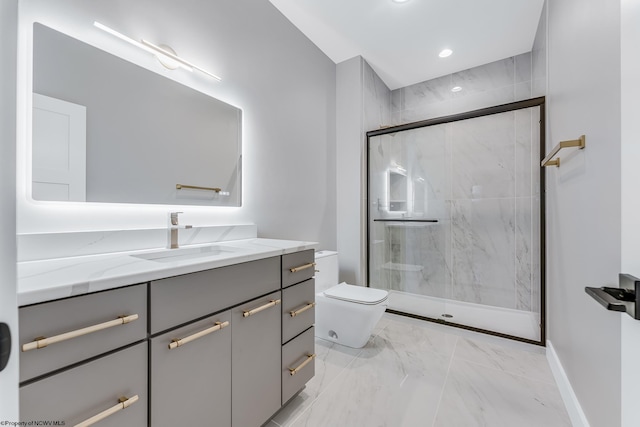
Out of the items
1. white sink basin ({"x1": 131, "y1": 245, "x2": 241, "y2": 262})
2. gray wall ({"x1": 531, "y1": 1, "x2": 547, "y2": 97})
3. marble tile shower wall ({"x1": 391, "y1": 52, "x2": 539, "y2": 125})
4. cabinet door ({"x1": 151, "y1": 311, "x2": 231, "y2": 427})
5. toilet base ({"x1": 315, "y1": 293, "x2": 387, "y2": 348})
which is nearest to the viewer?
cabinet door ({"x1": 151, "y1": 311, "x2": 231, "y2": 427})

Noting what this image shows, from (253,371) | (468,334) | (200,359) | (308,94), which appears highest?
(308,94)

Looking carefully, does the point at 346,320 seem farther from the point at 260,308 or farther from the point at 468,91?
the point at 468,91

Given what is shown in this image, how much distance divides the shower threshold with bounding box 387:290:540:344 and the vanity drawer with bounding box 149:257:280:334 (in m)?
2.03

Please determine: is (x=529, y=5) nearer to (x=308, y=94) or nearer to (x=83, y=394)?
(x=308, y=94)

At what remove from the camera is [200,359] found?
3.07 feet

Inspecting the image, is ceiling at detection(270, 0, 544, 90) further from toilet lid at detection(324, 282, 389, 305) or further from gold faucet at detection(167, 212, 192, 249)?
toilet lid at detection(324, 282, 389, 305)

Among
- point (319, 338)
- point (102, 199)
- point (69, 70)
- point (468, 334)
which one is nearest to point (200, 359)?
Answer: point (102, 199)

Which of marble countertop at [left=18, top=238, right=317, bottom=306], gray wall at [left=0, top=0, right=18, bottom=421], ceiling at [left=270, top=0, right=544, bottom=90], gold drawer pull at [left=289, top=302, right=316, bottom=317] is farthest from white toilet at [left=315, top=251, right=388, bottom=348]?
ceiling at [left=270, top=0, right=544, bottom=90]

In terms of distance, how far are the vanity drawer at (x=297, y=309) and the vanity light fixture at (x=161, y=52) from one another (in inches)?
52.9

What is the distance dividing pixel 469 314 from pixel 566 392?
128 cm

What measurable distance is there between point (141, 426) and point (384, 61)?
3.31 meters

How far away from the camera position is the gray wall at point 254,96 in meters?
1.15

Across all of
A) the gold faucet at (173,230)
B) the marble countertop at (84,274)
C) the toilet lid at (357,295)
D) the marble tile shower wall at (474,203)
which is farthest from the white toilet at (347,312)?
the marble countertop at (84,274)

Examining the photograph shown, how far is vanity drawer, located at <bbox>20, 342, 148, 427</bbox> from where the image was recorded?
60cm
